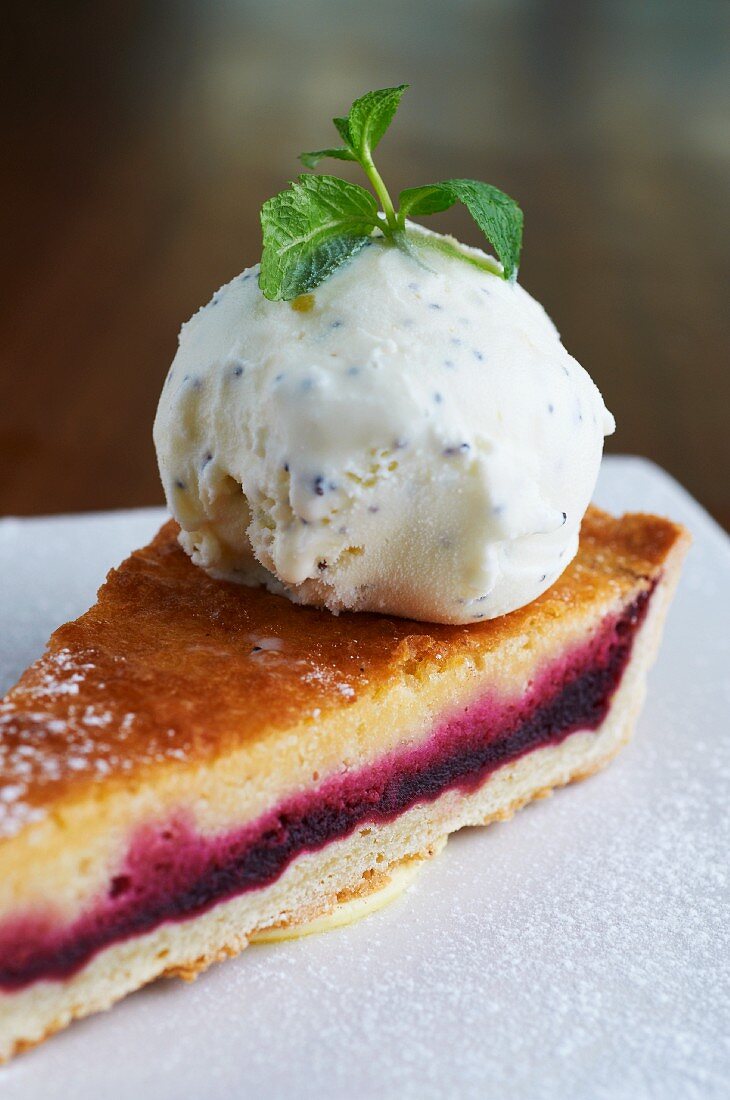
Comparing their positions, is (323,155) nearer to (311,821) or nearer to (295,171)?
(311,821)

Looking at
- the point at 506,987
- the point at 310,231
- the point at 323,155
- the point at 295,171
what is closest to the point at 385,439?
the point at 310,231

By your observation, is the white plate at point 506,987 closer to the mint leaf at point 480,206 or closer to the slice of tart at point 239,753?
the slice of tart at point 239,753

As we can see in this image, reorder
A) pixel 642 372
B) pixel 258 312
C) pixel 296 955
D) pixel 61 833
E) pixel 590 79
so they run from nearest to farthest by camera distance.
Answer: pixel 61 833
pixel 296 955
pixel 258 312
pixel 642 372
pixel 590 79

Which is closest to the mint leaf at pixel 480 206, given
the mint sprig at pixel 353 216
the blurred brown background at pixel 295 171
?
the mint sprig at pixel 353 216

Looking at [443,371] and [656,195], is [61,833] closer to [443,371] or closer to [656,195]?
[443,371]

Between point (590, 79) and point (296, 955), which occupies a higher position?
point (590, 79)

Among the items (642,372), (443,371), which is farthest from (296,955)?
(642,372)

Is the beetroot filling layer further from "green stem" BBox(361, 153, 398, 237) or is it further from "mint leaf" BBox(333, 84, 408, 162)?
"mint leaf" BBox(333, 84, 408, 162)
